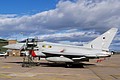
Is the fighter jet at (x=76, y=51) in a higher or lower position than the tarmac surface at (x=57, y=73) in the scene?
higher

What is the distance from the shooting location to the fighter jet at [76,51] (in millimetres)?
31109

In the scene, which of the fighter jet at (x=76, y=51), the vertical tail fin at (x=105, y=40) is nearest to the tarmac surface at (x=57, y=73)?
the fighter jet at (x=76, y=51)

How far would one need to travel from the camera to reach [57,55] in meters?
32.2

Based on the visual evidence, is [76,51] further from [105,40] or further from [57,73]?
[57,73]

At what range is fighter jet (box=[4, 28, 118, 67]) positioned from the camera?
31109 millimetres

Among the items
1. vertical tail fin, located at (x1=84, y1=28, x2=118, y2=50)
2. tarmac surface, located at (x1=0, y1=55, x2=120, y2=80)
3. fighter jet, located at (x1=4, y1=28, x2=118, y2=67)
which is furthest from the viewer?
vertical tail fin, located at (x1=84, y1=28, x2=118, y2=50)

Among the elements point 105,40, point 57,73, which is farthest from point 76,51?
point 57,73

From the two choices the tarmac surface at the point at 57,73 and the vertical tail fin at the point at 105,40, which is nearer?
the tarmac surface at the point at 57,73

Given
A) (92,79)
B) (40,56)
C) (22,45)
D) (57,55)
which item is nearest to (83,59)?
(57,55)

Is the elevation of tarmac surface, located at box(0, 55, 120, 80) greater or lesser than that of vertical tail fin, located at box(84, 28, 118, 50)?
lesser

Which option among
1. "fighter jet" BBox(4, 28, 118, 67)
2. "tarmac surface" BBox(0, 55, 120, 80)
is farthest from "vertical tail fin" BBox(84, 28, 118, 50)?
"tarmac surface" BBox(0, 55, 120, 80)

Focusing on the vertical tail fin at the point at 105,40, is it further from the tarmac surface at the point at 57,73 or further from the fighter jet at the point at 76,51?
the tarmac surface at the point at 57,73

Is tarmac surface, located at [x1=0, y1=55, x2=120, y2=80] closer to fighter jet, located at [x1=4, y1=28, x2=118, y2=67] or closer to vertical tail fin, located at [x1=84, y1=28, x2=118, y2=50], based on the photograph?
fighter jet, located at [x1=4, y1=28, x2=118, y2=67]

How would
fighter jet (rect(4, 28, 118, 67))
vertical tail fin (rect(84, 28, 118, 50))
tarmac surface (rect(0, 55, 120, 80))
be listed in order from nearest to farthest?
tarmac surface (rect(0, 55, 120, 80)) < fighter jet (rect(4, 28, 118, 67)) < vertical tail fin (rect(84, 28, 118, 50))
